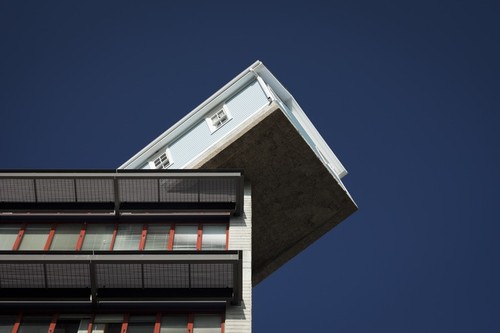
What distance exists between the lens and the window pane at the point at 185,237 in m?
39.1

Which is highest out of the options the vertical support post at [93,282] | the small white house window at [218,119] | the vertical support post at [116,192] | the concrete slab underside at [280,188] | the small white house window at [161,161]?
the small white house window at [218,119]

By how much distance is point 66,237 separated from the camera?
3997 cm

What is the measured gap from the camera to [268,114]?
43094 mm

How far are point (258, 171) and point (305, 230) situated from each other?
5.50 metres

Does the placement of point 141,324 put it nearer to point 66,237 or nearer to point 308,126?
point 66,237

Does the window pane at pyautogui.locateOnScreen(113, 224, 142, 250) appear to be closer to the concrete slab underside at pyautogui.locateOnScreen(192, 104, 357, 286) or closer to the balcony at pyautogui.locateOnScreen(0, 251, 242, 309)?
the balcony at pyautogui.locateOnScreen(0, 251, 242, 309)

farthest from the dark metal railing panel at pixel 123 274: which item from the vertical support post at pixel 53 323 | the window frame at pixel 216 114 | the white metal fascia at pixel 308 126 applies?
the white metal fascia at pixel 308 126

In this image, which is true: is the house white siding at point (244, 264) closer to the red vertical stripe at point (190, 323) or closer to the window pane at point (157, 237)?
the red vertical stripe at point (190, 323)

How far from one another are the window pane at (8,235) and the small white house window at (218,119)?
1032cm

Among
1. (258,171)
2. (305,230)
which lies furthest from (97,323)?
(305,230)

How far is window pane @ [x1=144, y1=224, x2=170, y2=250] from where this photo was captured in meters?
39.3

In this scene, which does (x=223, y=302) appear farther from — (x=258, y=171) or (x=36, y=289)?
(x=258, y=171)

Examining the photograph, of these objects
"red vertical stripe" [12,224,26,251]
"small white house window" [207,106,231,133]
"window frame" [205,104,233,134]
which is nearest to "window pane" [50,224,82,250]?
"red vertical stripe" [12,224,26,251]

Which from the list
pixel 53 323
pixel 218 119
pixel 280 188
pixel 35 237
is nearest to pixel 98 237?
pixel 35 237
